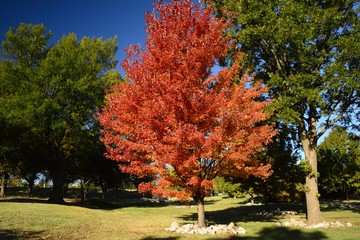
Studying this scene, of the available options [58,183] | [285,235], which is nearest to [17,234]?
[285,235]

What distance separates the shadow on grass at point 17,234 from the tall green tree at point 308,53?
44.1ft

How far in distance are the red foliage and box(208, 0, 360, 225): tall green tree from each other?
327 centimetres

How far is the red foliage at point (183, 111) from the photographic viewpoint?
44.8 feet

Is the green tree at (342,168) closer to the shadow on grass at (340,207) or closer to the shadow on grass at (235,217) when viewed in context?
the shadow on grass at (340,207)

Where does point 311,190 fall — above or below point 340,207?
above

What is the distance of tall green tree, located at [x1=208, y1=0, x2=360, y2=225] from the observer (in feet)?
54.7

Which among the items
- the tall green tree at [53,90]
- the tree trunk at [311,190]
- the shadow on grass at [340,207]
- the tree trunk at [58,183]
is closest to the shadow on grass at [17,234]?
the tree trunk at [311,190]

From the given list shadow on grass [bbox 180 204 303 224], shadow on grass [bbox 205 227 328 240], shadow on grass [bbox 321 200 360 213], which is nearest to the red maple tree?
shadow on grass [bbox 205 227 328 240]

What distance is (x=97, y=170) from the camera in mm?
44719

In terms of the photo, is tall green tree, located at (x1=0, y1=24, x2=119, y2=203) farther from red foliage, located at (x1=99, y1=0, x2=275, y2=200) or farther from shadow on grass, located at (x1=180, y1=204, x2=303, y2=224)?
red foliage, located at (x1=99, y1=0, x2=275, y2=200)

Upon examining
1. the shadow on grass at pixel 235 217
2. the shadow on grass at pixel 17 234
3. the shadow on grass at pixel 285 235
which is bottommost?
the shadow on grass at pixel 235 217

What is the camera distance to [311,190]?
18.5 m

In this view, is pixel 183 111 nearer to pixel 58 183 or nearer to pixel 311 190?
pixel 311 190

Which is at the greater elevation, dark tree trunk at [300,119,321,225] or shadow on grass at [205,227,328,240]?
dark tree trunk at [300,119,321,225]
